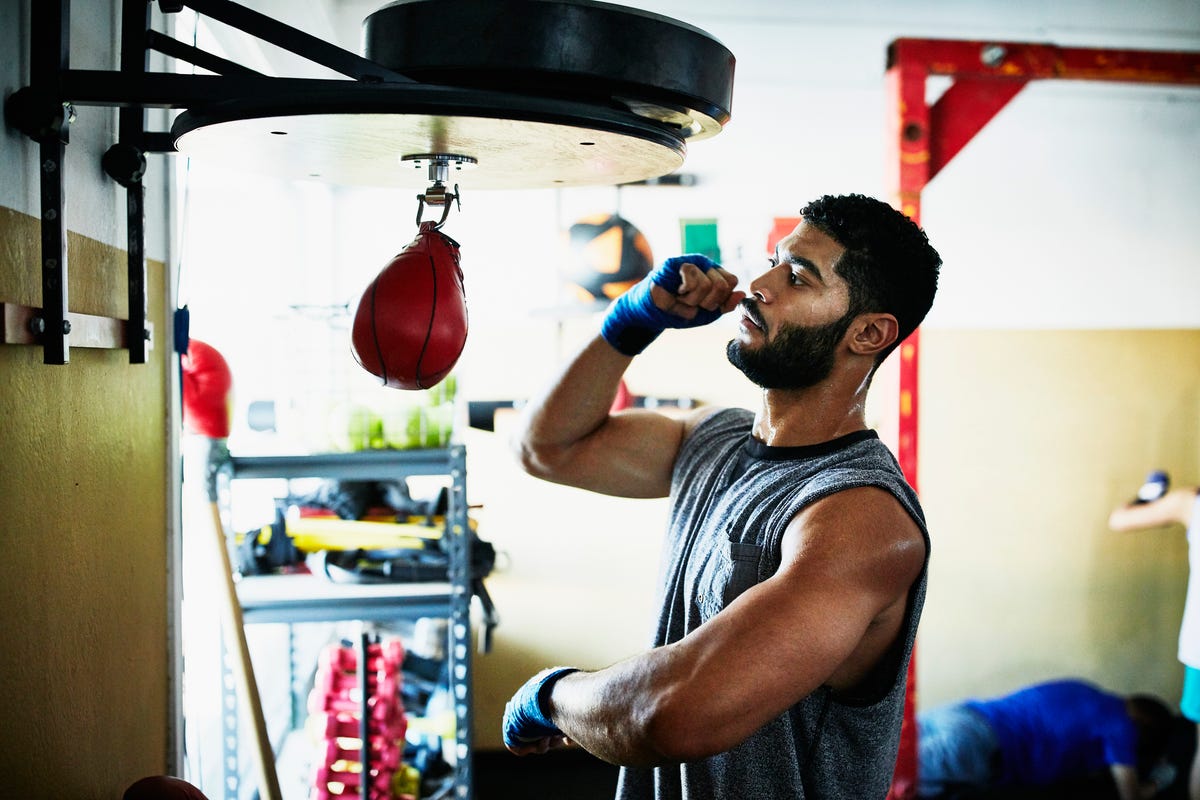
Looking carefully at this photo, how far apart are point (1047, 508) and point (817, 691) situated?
3259 millimetres

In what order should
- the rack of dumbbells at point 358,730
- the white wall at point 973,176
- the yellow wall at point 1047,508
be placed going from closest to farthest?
the rack of dumbbells at point 358,730, the white wall at point 973,176, the yellow wall at point 1047,508

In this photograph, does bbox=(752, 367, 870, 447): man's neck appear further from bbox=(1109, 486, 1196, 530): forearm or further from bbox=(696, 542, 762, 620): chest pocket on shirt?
bbox=(1109, 486, 1196, 530): forearm

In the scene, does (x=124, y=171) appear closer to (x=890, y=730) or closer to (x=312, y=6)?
(x=890, y=730)

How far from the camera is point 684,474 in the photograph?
1747 mm

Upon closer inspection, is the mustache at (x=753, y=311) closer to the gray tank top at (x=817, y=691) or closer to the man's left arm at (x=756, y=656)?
the gray tank top at (x=817, y=691)

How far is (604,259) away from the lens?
3113 millimetres

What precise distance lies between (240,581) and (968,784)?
260 centimetres

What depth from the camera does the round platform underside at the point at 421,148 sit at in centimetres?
97

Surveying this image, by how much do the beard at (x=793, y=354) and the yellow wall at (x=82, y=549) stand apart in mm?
901

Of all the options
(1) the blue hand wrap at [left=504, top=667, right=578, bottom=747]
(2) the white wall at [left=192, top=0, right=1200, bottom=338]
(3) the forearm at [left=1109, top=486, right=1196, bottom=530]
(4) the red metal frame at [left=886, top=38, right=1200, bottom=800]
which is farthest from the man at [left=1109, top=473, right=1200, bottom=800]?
(1) the blue hand wrap at [left=504, top=667, right=578, bottom=747]

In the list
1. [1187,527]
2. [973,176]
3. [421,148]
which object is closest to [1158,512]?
[1187,527]

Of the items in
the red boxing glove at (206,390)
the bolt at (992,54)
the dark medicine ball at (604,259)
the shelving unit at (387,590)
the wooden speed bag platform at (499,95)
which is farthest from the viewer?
the dark medicine ball at (604,259)

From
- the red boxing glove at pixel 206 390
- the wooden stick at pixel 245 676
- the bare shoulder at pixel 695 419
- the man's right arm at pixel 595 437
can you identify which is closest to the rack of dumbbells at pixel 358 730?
the wooden stick at pixel 245 676

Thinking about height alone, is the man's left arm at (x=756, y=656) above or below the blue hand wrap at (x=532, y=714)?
above
